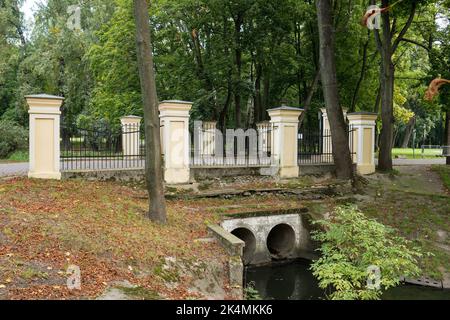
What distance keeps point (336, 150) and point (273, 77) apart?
8.89 meters

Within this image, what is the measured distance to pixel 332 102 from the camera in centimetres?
1400

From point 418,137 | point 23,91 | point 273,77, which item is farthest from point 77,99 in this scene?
point 418,137

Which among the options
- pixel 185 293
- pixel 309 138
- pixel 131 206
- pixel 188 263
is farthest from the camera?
pixel 309 138

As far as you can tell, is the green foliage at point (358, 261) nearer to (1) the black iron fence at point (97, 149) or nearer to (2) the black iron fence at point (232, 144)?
(1) the black iron fence at point (97, 149)

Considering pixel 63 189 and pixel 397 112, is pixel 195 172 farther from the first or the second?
pixel 397 112

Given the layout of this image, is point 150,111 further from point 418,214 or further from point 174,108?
point 418,214

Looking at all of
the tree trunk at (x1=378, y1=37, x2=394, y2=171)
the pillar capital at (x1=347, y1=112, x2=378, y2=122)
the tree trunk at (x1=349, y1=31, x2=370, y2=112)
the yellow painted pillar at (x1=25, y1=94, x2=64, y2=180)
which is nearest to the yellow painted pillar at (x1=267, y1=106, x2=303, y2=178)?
the pillar capital at (x1=347, y1=112, x2=378, y2=122)

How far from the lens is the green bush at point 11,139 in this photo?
21469 mm

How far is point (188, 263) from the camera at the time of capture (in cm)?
678

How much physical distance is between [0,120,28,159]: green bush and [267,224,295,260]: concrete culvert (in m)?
15.8

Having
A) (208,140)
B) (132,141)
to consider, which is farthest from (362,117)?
(132,141)

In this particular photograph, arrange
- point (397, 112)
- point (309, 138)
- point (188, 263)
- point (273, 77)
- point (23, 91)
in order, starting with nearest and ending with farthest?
1. point (188, 263)
2. point (309, 138)
3. point (273, 77)
4. point (23, 91)
5. point (397, 112)

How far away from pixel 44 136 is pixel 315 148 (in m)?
9.28

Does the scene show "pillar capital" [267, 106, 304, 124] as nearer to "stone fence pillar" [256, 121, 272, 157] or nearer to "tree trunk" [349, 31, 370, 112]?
"stone fence pillar" [256, 121, 272, 157]
